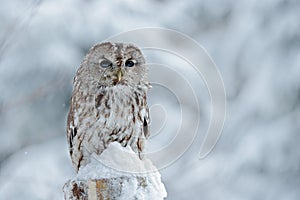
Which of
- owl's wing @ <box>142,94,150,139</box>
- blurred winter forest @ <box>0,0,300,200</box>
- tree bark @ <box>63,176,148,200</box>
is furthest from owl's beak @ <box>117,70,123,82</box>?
blurred winter forest @ <box>0,0,300,200</box>

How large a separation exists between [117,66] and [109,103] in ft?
0.61

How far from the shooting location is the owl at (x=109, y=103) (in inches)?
159

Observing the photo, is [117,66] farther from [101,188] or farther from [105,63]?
[101,188]

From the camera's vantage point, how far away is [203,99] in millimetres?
7750

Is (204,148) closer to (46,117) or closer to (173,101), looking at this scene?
(173,101)

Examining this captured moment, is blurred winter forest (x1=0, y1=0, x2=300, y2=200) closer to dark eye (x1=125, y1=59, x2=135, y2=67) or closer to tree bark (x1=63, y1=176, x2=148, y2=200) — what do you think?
dark eye (x1=125, y1=59, x2=135, y2=67)

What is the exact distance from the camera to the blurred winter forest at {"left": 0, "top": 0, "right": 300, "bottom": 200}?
7.00m

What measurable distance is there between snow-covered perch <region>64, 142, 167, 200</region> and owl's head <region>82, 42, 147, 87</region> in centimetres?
95

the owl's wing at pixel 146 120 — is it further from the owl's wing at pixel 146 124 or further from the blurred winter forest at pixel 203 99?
the blurred winter forest at pixel 203 99

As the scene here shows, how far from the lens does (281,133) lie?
9016 mm

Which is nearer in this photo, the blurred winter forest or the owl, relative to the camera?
the owl

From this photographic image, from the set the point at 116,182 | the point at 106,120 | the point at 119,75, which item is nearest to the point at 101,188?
the point at 116,182

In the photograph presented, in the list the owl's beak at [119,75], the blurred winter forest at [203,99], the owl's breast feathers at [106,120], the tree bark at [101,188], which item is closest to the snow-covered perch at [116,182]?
the tree bark at [101,188]

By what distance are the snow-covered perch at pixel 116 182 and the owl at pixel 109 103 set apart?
0.84m
